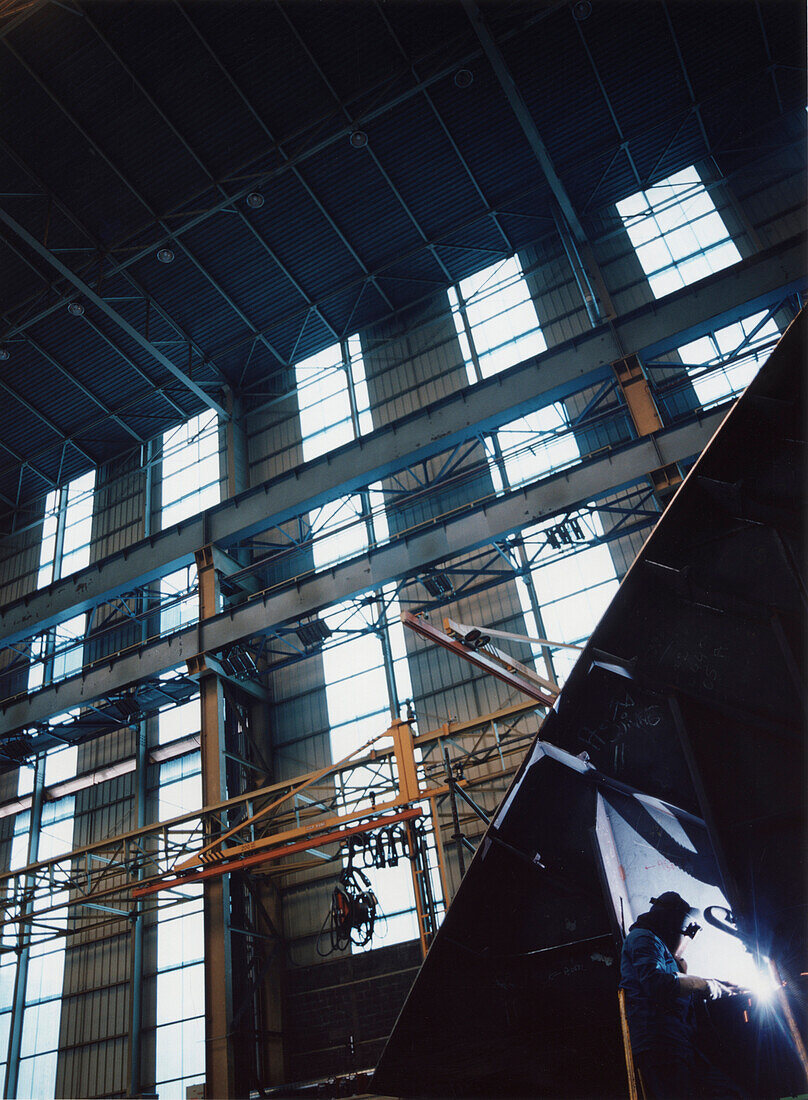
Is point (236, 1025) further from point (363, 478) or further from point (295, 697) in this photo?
point (363, 478)

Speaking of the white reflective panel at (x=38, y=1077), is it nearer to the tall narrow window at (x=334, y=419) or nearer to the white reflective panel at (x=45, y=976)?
the white reflective panel at (x=45, y=976)

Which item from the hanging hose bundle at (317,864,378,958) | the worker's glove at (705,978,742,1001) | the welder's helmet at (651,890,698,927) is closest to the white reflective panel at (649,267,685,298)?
the hanging hose bundle at (317,864,378,958)

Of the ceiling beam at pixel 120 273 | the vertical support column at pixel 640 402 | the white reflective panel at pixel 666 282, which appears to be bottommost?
the vertical support column at pixel 640 402

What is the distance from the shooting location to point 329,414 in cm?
2325

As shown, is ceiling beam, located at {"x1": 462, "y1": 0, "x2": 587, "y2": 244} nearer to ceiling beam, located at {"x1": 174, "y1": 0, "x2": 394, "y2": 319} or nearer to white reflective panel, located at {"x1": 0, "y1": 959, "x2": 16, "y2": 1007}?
ceiling beam, located at {"x1": 174, "y1": 0, "x2": 394, "y2": 319}

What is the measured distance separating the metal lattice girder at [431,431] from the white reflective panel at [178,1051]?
35.1ft

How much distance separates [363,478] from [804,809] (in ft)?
51.7

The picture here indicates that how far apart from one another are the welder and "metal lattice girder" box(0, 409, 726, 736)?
479 inches

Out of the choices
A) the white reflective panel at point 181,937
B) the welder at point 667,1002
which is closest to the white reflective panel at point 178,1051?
the white reflective panel at point 181,937

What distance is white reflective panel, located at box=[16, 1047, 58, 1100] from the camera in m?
19.7

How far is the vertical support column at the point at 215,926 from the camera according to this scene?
15266mm

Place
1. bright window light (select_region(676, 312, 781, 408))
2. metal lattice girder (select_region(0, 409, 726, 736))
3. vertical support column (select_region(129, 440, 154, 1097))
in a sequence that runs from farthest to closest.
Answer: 1. vertical support column (select_region(129, 440, 154, 1097))
2. bright window light (select_region(676, 312, 781, 408))
3. metal lattice girder (select_region(0, 409, 726, 736))

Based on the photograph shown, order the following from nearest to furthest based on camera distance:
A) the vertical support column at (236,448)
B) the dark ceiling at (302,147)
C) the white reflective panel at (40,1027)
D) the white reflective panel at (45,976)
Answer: the dark ceiling at (302,147), the white reflective panel at (40,1027), the white reflective panel at (45,976), the vertical support column at (236,448)

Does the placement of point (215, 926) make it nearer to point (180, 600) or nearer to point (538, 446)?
point (180, 600)
